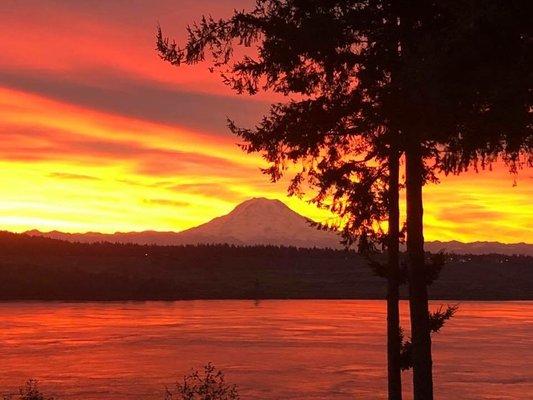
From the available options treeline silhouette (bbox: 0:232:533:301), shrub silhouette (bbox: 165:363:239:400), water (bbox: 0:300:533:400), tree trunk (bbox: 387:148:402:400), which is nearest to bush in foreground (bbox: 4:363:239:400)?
shrub silhouette (bbox: 165:363:239:400)

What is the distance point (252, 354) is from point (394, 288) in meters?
42.8

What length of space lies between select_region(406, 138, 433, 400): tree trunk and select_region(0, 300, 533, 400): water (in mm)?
22530

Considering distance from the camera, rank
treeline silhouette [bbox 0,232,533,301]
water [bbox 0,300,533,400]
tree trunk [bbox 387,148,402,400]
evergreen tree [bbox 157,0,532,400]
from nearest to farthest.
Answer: evergreen tree [bbox 157,0,532,400], tree trunk [bbox 387,148,402,400], water [bbox 0,300,533,400], treeline silhouette [bbox 0,232,533,301]

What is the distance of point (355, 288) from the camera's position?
18438 centimetres

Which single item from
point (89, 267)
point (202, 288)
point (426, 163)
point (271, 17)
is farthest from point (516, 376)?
point (89, 267)

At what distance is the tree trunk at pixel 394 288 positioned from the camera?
20750mm

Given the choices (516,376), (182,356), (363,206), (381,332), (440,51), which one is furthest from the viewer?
(381,332)

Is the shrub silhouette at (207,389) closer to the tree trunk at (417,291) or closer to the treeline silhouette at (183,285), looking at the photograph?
the tree trunk at (417,291)

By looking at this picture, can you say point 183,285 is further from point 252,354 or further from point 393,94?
point 393,94

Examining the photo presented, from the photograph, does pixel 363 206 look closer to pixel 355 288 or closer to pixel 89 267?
pixel 355 288

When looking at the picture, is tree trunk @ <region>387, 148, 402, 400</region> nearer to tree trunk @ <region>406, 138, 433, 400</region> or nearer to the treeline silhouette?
tree trunk @ <region>406, 138, 433, 400</region>

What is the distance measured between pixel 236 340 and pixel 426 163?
177ft

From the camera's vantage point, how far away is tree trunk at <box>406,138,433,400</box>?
1842 cm

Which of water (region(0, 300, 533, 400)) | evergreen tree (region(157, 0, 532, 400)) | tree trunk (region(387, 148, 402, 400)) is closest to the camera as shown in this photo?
evergreen tree (region(157, 0, 532, 400))
